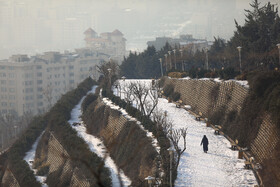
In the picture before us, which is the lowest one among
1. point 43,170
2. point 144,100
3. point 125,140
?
point 43,170

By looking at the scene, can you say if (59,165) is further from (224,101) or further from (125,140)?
(125,140)

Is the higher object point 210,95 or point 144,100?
point 210,95

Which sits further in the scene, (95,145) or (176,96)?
(176,96)

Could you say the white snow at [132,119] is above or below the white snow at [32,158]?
above

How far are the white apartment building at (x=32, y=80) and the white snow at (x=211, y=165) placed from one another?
251 feet

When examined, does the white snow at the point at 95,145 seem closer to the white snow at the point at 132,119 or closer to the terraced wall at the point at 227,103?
the white snow at the point at 132,119

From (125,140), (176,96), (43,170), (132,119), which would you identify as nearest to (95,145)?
(132,119)

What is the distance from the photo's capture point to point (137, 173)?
23.6 m

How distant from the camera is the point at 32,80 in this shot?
10656cm

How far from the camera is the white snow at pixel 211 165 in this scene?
65.6 ft

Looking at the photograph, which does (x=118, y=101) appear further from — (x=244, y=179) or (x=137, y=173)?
(x=244, y=179)

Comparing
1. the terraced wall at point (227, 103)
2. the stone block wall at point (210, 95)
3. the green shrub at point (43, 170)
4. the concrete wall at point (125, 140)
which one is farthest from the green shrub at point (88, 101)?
the green shrub at point (43, 170)

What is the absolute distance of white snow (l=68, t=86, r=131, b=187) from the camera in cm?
2363

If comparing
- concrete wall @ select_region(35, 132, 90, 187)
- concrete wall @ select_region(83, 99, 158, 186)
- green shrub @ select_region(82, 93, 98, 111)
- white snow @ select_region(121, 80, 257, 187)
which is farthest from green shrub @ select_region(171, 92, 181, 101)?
white snow @ select_region(121, 80, 257, 187)
